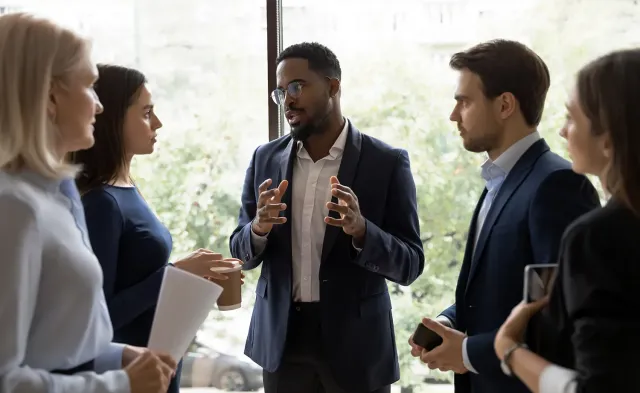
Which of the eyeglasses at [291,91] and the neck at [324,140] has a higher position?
the eyeglasses at [291,91]

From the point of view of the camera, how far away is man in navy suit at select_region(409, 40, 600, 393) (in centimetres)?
168

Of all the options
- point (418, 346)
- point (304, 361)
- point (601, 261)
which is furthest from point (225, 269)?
point (601, 261)

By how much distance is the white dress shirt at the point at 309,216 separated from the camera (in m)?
2.37

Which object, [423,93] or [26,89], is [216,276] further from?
[423,93]

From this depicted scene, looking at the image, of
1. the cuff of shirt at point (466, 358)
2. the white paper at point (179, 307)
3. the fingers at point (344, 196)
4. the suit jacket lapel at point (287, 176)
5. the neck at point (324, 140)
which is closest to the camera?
the white paper at point (179, 307)

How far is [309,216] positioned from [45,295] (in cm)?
123

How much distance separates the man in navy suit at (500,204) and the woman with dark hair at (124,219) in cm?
75

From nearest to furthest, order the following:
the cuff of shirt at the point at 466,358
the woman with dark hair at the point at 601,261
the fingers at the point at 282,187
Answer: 1. the woman with dark hair at the point at 601,261
2. the cuff of shirt at the point at 466,358
3. the fingers at the point at 282,187

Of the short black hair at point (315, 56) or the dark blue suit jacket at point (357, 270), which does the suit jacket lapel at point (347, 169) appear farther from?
the short black hair at point (315, 56)

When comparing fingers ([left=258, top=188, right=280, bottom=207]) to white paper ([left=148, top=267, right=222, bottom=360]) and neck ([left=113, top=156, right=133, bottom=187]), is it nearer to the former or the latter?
neck ([left=113, top=156, right=133, bottom=187])

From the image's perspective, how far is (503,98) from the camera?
193 centimetres

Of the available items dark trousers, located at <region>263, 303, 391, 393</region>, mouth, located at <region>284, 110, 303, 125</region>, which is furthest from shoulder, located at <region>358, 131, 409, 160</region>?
dark trousers, located at <region>263, 303, 391, 393</region>

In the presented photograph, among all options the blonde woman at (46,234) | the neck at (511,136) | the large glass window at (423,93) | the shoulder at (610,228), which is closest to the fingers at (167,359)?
the blonde woman at (46,234)

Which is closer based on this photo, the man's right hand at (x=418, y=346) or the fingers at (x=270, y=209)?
the man's right hand at (x=418, y=346)
